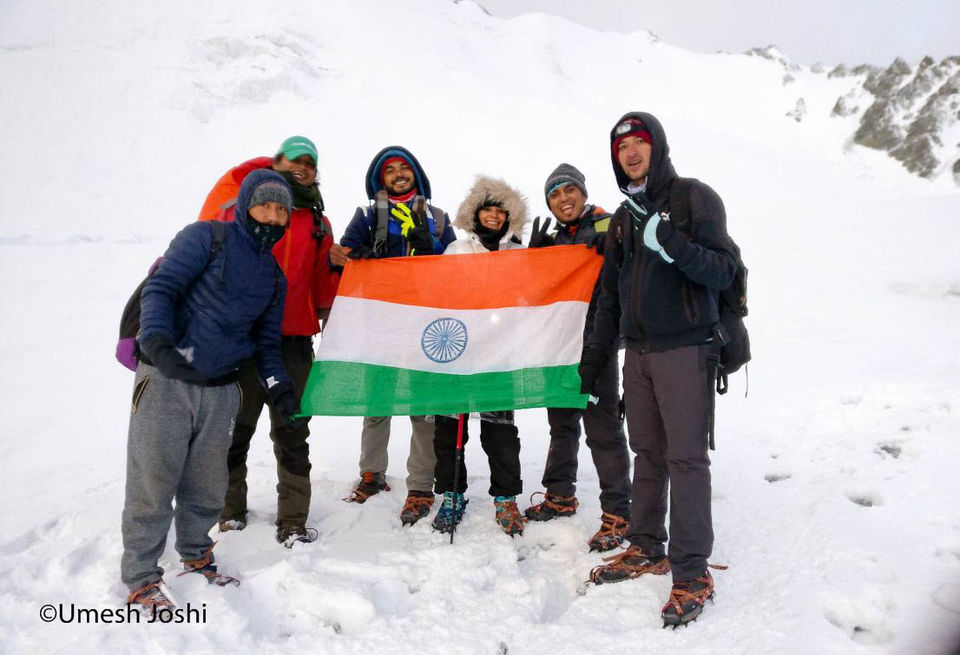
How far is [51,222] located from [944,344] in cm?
1933

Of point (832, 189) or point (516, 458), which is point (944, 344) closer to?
point (516, 458)

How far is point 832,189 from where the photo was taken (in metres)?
26.4

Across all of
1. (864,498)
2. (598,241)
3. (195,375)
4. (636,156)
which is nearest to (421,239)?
(598,241)

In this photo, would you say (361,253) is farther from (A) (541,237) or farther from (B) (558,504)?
(B) (558,504)

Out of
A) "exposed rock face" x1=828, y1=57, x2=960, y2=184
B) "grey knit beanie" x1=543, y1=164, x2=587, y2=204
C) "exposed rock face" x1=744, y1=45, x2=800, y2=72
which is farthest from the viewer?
"exposed rock face" x1=744, y1=45, x2=800, y2=72

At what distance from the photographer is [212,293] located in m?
3.42

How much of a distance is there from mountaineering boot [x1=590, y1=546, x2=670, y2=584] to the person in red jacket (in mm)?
1985

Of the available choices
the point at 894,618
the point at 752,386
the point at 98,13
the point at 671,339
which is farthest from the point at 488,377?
the point at 98,13

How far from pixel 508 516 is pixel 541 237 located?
216 cm

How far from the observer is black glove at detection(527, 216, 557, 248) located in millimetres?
4711

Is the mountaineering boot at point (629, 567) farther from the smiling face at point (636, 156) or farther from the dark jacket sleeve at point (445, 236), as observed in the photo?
the dark jacket sleeve at point (445, 236)

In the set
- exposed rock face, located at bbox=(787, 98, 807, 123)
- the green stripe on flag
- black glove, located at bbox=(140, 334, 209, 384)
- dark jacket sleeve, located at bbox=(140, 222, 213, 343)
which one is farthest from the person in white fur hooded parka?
exposed rock face, located at bbox=(787, 98, 807, 123)

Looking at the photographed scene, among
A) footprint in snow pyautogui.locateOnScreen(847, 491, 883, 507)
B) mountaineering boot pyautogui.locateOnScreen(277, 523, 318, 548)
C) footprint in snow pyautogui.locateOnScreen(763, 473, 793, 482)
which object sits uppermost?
footprint in snow pyautogui.locateOnScreen(847, 491, 883, 507)

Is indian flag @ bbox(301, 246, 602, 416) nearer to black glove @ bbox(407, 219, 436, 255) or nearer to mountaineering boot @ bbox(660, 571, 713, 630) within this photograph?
black glove @ bbox(407, 219, 436, 255)
